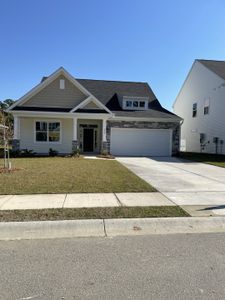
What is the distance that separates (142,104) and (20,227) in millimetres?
21314

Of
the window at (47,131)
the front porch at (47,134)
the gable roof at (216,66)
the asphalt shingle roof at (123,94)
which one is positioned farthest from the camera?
the gable roof at (216,66)

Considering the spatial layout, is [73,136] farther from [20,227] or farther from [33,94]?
[20,227]

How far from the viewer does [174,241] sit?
5391mm

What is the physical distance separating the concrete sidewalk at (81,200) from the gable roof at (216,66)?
20328 mm

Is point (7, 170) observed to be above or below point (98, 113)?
below

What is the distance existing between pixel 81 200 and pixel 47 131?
16164mm

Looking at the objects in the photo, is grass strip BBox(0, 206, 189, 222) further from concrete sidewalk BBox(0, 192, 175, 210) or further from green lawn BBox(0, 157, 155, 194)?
green lawn BBox(0, 157, 155, 194)

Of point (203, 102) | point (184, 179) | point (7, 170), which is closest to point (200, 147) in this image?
point (203, 102)

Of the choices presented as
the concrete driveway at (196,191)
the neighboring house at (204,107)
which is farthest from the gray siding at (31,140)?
the neighboring house at (204,107)

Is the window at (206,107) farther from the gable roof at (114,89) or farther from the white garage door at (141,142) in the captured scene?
the white garage door at (141,142)

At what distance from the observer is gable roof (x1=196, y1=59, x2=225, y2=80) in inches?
1042

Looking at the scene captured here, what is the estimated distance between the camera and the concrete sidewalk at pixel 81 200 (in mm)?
7340

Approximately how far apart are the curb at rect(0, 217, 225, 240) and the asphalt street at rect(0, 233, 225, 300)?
1.02ft

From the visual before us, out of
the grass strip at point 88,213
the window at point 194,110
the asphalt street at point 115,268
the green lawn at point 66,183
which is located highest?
the window at point 194,110
